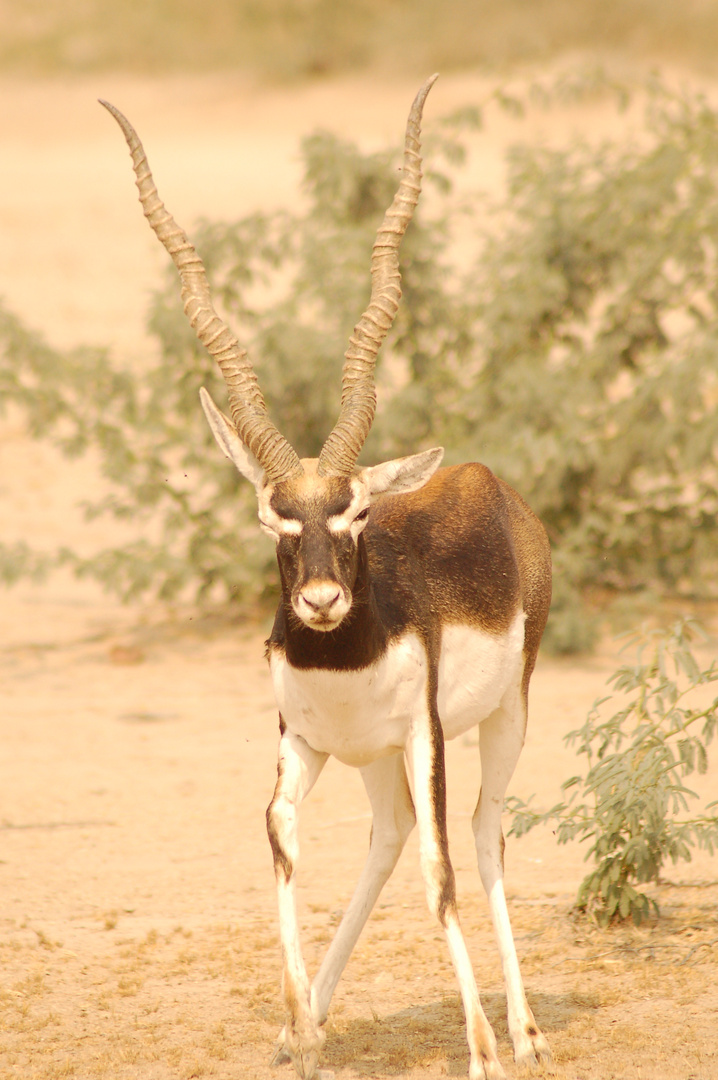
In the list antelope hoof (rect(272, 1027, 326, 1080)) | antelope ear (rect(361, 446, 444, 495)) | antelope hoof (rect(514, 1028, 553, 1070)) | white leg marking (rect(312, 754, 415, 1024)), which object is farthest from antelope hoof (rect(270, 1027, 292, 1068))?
antelope ear (rect(361, 446, 444, 495))

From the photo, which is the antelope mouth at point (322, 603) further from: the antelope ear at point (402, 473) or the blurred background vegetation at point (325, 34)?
the blurred background vegetation at point (325, 34)

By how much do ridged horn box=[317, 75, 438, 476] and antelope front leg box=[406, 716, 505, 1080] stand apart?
941 millimetres

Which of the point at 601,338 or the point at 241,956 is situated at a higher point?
the point at 601,338

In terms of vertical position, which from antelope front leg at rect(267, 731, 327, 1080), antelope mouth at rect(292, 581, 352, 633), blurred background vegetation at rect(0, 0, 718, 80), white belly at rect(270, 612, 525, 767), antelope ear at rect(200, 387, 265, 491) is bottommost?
antelope front leg at rect(267, 731, 327, 1080)

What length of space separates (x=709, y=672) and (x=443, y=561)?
1.41 metres

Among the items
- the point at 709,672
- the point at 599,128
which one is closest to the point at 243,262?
the point at 709,672

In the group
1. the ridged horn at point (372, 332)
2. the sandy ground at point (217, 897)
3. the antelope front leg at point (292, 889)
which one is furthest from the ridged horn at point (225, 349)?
the sandy ground at point (217, 897)

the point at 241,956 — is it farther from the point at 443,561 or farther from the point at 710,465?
the point at 710,465

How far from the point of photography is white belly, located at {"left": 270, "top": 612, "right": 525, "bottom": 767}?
14.2 ft

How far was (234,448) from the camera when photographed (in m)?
4.49

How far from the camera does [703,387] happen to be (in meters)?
11.1

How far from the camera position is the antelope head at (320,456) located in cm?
411

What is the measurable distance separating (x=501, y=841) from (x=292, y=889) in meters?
1.04

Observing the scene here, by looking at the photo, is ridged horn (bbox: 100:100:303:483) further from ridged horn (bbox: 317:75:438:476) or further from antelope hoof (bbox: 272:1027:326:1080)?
antelope hoof (bbox: 272:1027:326:1080)
